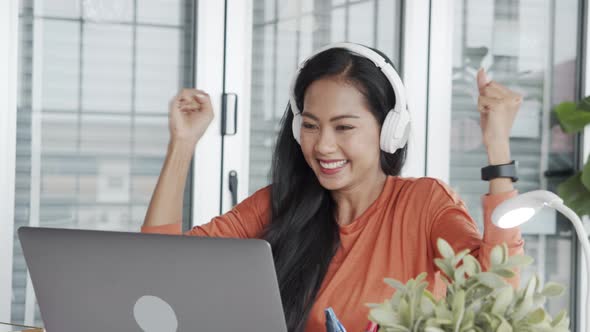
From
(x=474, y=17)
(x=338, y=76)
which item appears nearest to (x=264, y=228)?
(x=338, y=76)

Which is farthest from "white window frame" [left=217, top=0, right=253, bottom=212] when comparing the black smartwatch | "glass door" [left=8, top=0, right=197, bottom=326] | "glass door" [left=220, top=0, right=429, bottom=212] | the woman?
the black smartwatch

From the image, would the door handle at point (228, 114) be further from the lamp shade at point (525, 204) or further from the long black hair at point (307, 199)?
the lamp shade at point (525, 204)

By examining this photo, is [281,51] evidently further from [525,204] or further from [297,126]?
[525,204]

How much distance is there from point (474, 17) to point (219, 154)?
1361mm

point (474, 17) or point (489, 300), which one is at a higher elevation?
point (474, 17)

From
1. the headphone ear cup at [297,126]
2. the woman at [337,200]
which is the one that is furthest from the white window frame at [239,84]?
the headphone ear cup at [297,126]

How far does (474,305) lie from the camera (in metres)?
0.85

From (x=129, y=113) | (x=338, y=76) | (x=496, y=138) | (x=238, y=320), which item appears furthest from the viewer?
(x=129, y=113)

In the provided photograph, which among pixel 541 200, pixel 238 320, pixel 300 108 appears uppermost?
pixel 300 108

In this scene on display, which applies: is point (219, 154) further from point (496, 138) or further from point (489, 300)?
point (489, 300)

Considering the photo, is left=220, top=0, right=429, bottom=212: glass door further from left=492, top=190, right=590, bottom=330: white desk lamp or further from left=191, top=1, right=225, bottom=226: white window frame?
left=492, top=190, right=590, bottom=330: white desk lamp

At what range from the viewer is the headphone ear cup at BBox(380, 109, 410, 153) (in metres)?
1.80

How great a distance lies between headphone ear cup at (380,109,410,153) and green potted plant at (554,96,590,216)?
79.9 inches

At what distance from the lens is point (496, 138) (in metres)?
1.39
